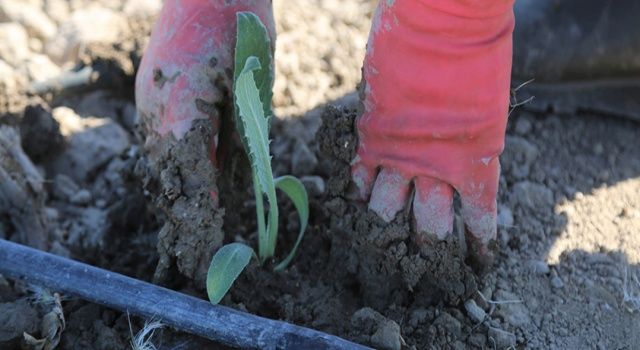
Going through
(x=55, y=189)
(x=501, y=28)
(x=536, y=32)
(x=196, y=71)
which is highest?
(x=501, y=28)

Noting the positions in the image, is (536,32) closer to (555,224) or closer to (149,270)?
(555,224)

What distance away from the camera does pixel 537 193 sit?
216 centimetres

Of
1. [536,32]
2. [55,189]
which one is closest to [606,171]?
[536,32]

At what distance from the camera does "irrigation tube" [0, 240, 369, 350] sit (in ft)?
5.34

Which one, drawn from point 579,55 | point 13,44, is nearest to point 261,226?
point 579,55

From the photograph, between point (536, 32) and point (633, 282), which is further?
point (536, 32)

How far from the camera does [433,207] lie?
5.80 feet

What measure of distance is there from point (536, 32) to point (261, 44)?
107cm

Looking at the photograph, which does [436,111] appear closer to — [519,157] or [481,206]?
[481,206]

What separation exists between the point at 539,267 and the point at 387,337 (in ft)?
1.55

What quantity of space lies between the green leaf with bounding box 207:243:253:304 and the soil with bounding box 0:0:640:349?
0.09 meters

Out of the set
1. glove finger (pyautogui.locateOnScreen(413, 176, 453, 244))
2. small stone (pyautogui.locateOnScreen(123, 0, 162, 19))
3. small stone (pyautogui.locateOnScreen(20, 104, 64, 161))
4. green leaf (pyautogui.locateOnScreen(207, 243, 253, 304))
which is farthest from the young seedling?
small stone (pyautogui.locateOnScreen(123, 0, 162, 19))

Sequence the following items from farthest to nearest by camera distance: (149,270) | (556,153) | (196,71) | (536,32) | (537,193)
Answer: (536,32), (556,153), (537,193), (149,270), (196,71)

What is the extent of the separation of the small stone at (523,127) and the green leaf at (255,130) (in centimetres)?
87
